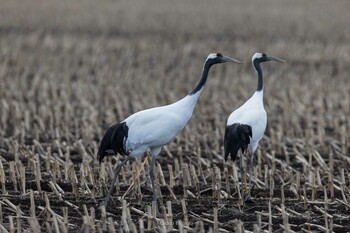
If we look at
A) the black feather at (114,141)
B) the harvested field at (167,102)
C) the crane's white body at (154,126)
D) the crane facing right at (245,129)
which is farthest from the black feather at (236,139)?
the black feather at (114,141)

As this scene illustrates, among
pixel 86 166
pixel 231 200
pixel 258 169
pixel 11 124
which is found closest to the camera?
pixel 231 200

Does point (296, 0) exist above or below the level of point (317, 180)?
above

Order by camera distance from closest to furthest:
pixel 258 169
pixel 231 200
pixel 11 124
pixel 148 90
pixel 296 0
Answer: pixel 231 200
pixel 258 169
pixel 11 124
pixel 148 90
pixel 296 0

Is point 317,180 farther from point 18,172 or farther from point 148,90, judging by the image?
point 148,90

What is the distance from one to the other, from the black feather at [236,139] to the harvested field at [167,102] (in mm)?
322

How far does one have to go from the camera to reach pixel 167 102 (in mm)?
15711

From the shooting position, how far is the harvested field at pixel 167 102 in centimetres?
788

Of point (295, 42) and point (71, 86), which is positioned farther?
point (295, 42)

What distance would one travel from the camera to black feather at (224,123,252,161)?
891 cm

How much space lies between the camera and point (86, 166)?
9.28 metres

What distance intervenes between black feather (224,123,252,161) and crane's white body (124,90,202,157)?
54 cm

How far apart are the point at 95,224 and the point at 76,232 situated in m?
0.33

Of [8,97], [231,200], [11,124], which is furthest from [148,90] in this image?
[231,200]

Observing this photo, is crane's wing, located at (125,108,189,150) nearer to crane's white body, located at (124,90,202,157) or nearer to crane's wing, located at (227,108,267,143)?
crane's white body, located at (124,90,202,157)
